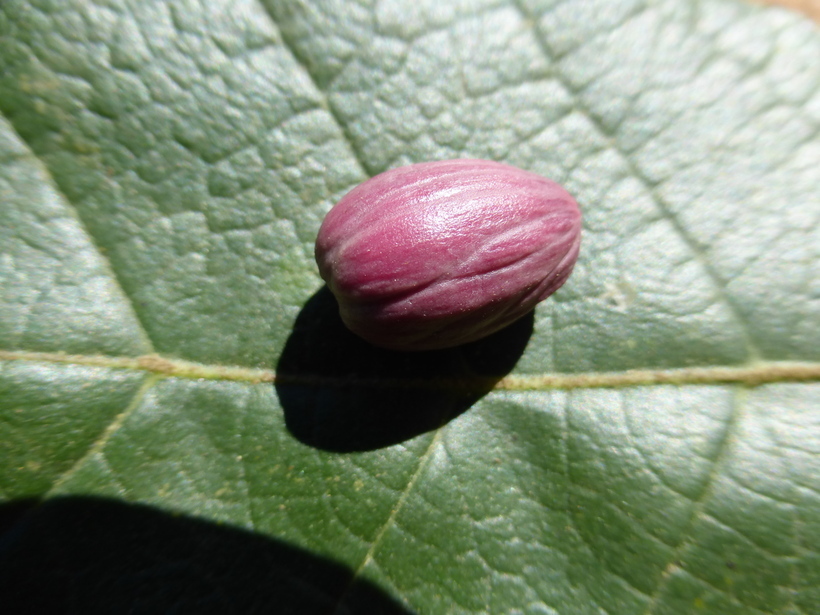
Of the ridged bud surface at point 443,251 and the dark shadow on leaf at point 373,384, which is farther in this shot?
the dark shadow on leaf at point 373,384

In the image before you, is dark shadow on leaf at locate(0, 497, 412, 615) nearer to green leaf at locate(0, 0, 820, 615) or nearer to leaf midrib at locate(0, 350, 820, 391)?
green leaf at locate(0, 0, 820, 615)

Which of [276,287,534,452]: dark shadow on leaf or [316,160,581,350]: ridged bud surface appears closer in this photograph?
[316,160,581,350]: ridged bud surface

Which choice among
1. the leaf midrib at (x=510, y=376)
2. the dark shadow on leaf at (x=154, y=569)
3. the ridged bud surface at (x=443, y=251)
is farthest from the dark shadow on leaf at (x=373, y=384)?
the dark shadow on leaf at (x=154, y=569)

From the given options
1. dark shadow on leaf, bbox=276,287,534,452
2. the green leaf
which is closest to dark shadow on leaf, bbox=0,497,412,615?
the green leaf

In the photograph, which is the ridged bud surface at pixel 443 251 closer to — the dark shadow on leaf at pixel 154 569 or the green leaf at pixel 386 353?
the green leaf at pixel 386 353

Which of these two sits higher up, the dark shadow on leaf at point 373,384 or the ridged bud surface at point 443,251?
the ridged bud surface at point 443,251
